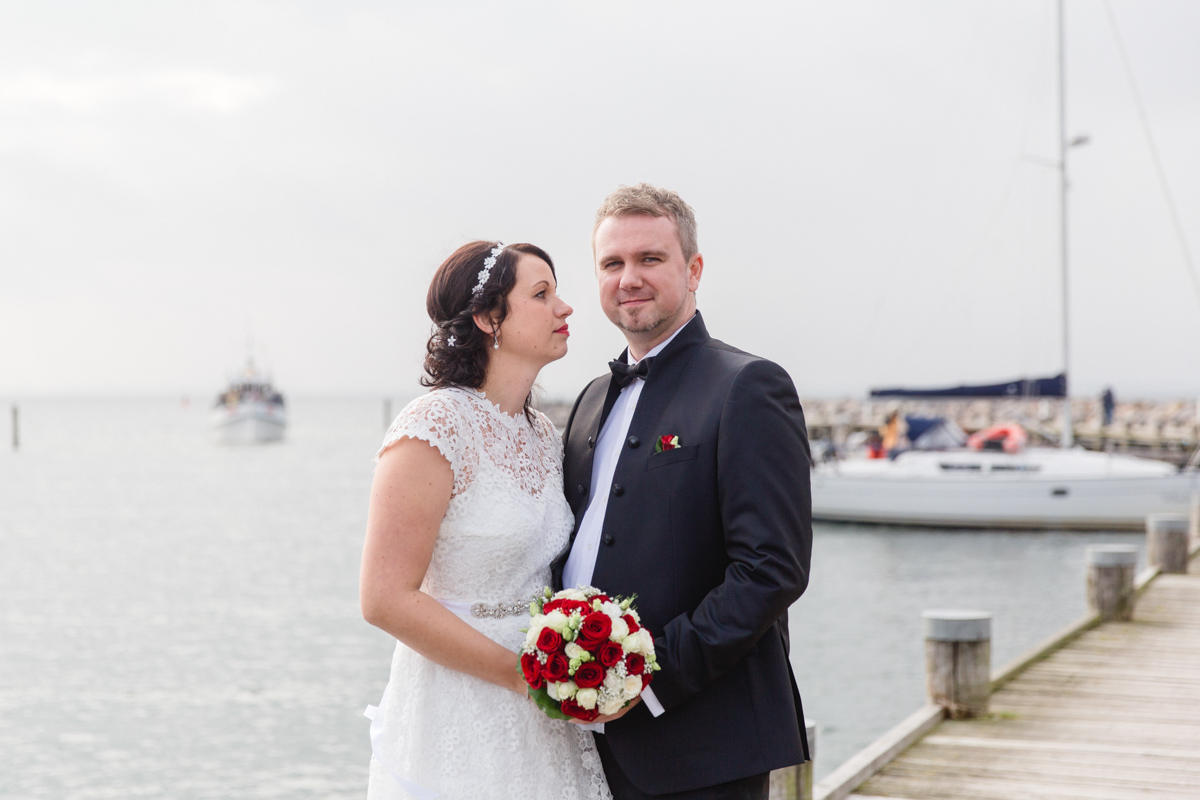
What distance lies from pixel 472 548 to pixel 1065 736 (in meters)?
4.36

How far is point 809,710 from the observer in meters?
10.5

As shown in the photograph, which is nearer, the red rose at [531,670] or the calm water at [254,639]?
the red rose at [531,670]

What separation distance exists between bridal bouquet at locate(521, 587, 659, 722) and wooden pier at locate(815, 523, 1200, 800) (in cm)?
247

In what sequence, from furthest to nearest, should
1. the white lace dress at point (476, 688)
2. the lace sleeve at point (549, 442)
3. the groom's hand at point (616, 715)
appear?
1. the lace sleeve at point (549, 442)
2. the white lace dress at point (476, 688)
3. the groom's hand at point (616, 715)

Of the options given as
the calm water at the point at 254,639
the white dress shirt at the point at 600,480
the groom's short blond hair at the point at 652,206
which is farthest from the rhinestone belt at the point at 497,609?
the calm water at the point at 254,639

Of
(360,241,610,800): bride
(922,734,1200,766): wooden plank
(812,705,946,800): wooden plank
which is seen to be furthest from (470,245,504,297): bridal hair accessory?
(922,734,1200,766): wooden plank

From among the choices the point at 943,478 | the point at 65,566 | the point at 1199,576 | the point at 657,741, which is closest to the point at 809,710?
the point at 1199,576

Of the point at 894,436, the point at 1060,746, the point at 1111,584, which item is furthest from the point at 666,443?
the point at 894,436

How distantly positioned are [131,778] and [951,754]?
26.5 feet

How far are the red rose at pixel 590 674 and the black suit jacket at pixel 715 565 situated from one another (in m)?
0.20

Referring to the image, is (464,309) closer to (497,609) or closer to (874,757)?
(497,609)

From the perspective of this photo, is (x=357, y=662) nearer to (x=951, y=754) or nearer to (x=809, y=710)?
(x=809, y=710)

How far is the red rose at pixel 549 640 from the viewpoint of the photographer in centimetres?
224

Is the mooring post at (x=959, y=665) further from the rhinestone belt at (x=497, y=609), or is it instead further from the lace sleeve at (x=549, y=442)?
the rhinestone belt at (x=497, y=609)
